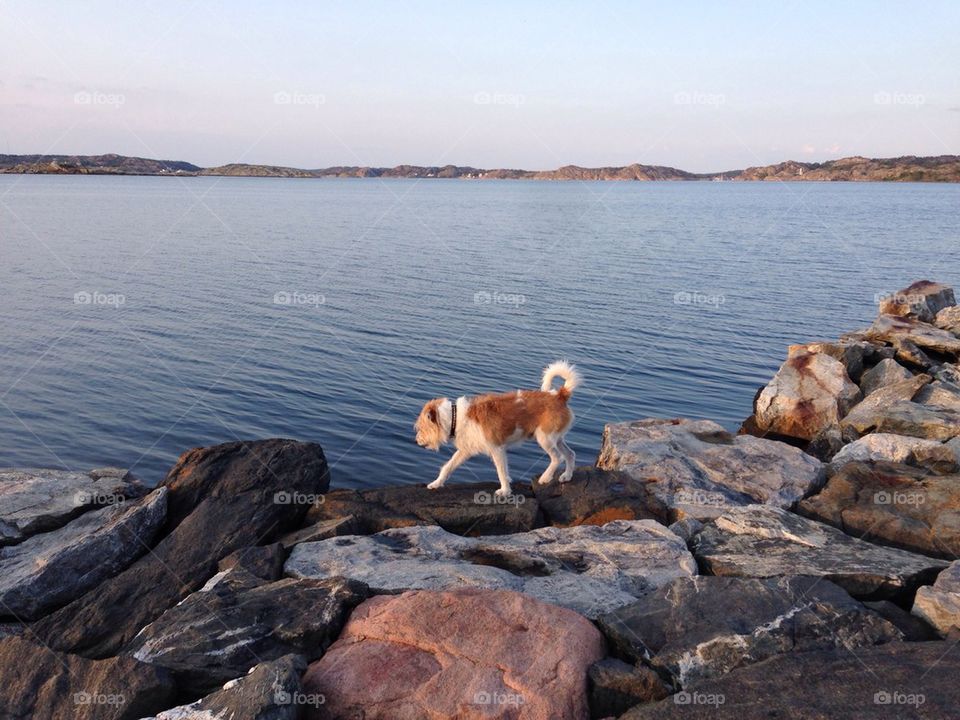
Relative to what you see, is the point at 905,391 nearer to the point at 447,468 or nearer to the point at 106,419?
the point at 447,468

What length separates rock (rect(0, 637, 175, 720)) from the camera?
7746 mm

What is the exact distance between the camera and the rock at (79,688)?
25.4ft

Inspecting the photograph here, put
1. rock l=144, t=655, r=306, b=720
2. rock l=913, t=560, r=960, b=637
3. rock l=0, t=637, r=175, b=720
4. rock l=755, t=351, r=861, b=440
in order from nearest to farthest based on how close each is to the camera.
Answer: rock l=144, t=655, r=306, b=720 → rock l=0, t=637, r=175, b=720 → rock l=913, t=560, r=960, b=637 → rock l=755, t=351, r=861, b=440

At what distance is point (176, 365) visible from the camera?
87.6 ft

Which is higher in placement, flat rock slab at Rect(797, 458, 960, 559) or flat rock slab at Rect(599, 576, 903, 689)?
flat rock slab at Rect(599, 576, 903, 689)

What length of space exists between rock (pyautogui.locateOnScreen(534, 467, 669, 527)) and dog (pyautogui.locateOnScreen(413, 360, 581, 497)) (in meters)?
0.79

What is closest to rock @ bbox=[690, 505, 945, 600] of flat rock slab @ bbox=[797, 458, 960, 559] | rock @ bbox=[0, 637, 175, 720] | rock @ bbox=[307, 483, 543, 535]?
flat rock slab @ bbox=[797, 458, 960, 559]

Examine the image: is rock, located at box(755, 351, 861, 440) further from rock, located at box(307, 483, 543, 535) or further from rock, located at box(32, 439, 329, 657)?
rock, located at box(32, 439, 329, 657)

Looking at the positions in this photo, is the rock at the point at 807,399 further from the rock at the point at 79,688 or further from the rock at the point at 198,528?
the rock at the point at 79,688

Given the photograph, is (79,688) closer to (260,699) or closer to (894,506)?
(260,699)

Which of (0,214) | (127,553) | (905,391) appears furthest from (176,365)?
(0,214)

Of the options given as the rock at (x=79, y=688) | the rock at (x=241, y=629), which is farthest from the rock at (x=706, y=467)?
the rock at (x=79, y=688)

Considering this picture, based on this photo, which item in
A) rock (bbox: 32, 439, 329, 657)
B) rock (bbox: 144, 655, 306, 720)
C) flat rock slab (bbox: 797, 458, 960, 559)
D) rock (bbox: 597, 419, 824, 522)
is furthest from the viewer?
rock (bbox: 597, 419, 824, 522)

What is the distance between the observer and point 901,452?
50.8 feet
